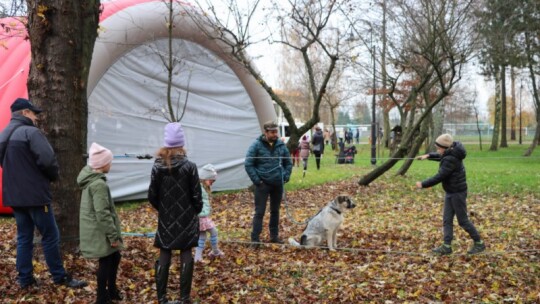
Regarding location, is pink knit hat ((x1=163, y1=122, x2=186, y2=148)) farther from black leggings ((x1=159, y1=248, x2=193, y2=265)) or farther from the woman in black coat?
black leggings ((x1=159, y1=248, x2=193, y2=265))

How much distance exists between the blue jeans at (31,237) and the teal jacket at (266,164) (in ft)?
10.7

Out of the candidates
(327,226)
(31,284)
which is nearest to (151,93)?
(327,226)

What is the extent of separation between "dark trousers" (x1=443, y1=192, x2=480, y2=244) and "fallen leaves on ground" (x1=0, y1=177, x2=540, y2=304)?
329 millimetres

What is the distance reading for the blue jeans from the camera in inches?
227

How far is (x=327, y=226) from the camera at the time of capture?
26.8 ft

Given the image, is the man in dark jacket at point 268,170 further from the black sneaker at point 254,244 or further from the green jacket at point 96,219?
the green jacket at point 96,219

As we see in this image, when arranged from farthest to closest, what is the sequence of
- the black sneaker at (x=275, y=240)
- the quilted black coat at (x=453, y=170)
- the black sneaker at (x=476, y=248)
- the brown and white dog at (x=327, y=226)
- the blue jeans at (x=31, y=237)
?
the black sneaker at (x=275, y=240)
the brown and white dog at (x=327, y=226)
the black sneaker at (x=476, y=248)
the quilted black coat at (x=453, y=170)
the blue jeans at (x=31, y=237)

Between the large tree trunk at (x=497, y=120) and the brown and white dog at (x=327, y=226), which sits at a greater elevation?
the large tree trunk at (x=497, y=120)

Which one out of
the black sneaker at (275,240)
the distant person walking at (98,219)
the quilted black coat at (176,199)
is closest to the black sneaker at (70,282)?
the distant person walking at (98,219)

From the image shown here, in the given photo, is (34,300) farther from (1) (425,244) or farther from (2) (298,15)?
(2) (298,15)

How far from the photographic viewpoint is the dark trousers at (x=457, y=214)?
7.77m

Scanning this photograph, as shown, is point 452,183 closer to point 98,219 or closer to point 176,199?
point 176,199

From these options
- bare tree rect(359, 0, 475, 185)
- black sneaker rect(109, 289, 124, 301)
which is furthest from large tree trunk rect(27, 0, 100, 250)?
bare tree rect(359, 0, 475, 185)

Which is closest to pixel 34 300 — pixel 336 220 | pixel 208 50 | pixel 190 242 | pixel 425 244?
pixel 190 242
